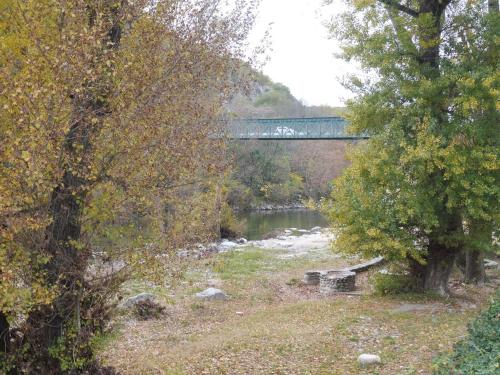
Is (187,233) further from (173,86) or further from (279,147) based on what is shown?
(279,147)

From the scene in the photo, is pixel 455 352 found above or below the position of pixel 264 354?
above

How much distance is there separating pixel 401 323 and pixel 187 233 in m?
5.20

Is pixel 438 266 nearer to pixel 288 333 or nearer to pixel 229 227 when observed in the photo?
pixel 288 333

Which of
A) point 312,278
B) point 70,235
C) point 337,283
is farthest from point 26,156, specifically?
point 312,278

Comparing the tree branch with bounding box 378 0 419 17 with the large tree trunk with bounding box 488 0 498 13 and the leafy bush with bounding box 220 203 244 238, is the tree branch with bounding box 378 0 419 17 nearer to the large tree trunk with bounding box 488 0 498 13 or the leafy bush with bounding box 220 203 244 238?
the large tree trunk with bounding box 488 0 498 13

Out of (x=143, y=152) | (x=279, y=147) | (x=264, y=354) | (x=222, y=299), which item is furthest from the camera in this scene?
(x=279, y=147)

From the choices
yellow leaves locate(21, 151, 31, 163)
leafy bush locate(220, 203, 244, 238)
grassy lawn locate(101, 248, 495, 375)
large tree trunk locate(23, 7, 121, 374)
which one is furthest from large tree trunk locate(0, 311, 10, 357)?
leafy bush locate(220, 203, 244, 238)

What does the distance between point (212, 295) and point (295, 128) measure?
37.7 meters

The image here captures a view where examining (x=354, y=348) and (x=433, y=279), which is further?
(x=433, y=279)

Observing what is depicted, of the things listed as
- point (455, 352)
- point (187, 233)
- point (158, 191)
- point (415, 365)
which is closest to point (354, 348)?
point (415, 365)

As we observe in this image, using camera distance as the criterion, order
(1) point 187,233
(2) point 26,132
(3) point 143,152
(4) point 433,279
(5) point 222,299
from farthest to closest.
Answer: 1. (5) point 222,299
2. (4) point 433,279
3. (1) point 187,233
4. (3) point 143,152
5. (2) point 26,132

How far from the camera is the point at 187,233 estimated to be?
251 inches

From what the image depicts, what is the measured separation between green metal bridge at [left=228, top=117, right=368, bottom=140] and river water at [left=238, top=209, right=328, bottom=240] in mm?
7015

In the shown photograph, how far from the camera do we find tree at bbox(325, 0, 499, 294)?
10.4 meters
